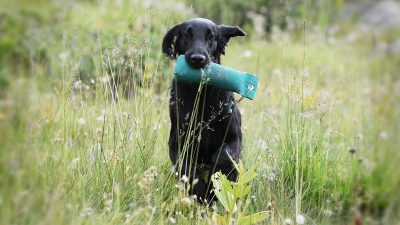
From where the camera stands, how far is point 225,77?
4.08 meters

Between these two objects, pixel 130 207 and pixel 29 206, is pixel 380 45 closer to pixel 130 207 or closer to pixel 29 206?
pixel 130 207

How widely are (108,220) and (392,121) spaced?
1574mm

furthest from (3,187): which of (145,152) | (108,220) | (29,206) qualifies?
(145,152)

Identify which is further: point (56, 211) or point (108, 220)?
point (108, 220)

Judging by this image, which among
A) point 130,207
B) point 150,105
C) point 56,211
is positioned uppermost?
point 150,105

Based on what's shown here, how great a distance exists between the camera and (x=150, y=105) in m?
4.13

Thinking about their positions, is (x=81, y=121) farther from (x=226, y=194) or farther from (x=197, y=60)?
(x=226, y=194)

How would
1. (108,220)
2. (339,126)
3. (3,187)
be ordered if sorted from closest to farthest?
(3,187), (108,220), (339,126)

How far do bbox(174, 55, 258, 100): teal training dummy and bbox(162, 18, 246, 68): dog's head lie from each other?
0.05 meters

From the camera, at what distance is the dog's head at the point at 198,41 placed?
4160 mm

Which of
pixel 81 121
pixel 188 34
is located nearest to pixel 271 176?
pixel 188 34

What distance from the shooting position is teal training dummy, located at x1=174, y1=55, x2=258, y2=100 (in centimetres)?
407

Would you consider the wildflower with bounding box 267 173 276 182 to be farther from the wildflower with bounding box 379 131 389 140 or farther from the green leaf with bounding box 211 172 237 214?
the wildflower with bounding box 379 131 389 140

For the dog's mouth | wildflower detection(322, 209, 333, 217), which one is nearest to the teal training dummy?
the dog's mouth
